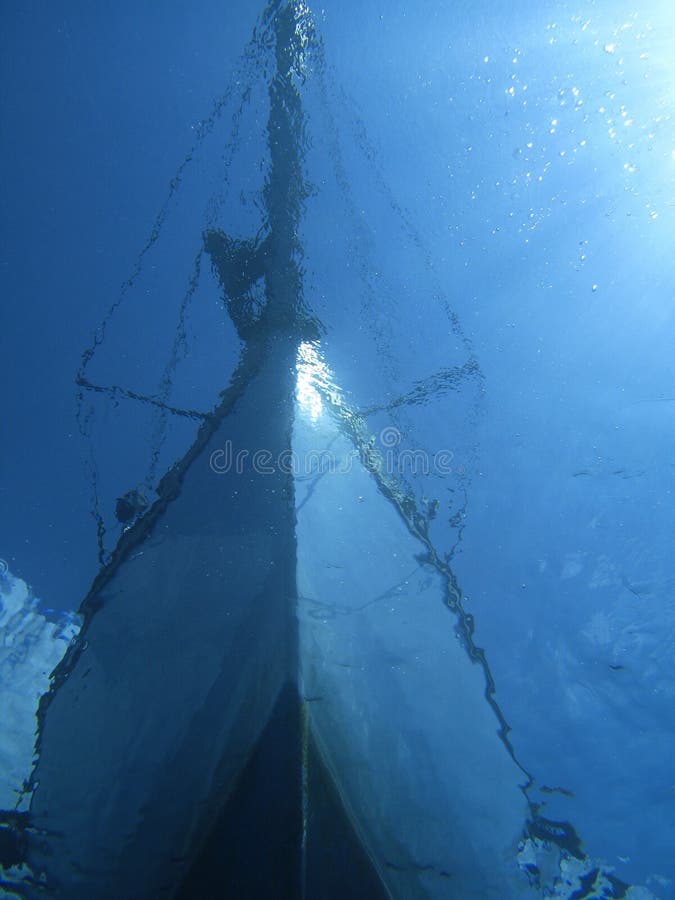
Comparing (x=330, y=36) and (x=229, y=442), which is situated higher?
(x=330, y=36)

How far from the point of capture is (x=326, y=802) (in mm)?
3812

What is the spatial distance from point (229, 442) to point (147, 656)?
118 inches

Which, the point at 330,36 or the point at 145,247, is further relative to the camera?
the point at 145,247

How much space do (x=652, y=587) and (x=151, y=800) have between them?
30.1 ft

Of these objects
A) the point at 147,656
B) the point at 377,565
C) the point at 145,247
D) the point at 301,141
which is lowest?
the point at 147,656

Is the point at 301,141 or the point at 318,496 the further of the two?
the point at 301,141

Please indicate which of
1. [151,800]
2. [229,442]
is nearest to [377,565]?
[229,442]

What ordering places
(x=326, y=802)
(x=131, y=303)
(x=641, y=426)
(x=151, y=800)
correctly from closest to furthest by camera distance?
(x=326, y=802)
(x=151, y=800)
(x=131, y=303)
(x=641, y=426)

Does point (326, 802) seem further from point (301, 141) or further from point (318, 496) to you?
point (301, 141)

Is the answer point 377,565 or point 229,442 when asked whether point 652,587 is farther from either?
point 229,442

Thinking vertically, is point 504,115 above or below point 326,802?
above

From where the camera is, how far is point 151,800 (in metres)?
4.67

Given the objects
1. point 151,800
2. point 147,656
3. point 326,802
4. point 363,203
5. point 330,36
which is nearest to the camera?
point 326,802

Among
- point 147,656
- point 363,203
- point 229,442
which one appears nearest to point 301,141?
point 363,203
